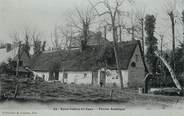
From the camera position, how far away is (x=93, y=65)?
547 centimetres

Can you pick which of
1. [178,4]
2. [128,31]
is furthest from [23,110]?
[178,4]

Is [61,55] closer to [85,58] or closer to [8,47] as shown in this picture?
[85,58]

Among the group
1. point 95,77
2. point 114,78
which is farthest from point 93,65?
point 114,78

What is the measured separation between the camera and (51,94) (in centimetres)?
330

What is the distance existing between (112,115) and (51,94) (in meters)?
0.77

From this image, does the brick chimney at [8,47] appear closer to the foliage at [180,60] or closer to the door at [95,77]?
the door at [95,77]

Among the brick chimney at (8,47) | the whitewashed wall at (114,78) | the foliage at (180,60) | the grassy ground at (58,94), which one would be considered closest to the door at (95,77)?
the whitewashed wall at (114,78)

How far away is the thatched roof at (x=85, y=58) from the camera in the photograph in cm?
442

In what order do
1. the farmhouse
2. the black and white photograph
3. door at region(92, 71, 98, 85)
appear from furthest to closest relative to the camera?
door at region(92, 71, 98, 85) → the farmhouse → the black and white photograph

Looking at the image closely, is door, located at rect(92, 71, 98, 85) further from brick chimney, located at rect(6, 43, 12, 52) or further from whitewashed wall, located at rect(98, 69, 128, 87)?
brick chimney, located at rect(6, 43, 12, 52)

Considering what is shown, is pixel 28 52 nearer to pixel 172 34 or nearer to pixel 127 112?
pixel 127 112

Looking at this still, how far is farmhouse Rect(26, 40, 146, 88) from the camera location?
432cm

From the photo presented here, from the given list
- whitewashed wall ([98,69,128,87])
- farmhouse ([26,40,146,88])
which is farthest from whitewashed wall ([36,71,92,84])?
whitewashed wall ([98,69,128,87])

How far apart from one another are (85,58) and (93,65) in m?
0.34
